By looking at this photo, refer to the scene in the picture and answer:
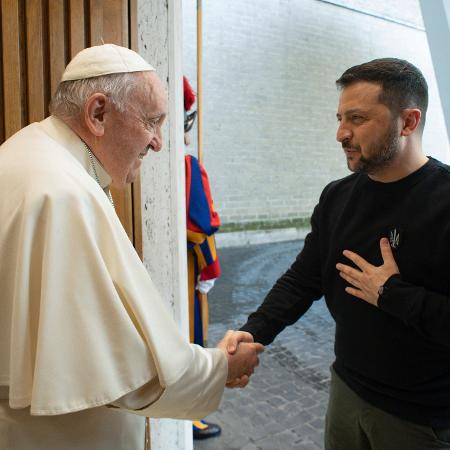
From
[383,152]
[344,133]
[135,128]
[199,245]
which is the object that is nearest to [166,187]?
[199,245]

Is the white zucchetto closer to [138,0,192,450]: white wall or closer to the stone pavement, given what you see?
[138,0,192,450]: white wall

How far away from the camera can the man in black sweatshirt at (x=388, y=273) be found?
1.43 meters

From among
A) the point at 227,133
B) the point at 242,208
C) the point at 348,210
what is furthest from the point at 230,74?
the point at 348,210

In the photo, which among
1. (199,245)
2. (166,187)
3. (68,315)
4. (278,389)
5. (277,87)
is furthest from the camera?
(277,87)

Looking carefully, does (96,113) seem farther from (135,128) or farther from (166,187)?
(166,187)

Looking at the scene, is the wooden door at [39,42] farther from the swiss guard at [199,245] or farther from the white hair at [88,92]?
the swiss guard at [199,245]

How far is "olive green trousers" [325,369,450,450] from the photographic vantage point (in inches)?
57.0

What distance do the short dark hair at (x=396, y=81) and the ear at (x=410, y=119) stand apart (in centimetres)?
2

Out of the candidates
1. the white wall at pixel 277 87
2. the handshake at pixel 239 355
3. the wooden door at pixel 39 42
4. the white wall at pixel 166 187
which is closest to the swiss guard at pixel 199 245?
the white wall at pixel 166 187

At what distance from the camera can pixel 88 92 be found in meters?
1.40

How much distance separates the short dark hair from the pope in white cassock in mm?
784

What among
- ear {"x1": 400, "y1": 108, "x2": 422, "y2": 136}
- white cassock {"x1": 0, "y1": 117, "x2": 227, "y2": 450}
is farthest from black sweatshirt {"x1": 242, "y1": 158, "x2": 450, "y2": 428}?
white cassock {"x1": 0, "y1": 117, "x2": 227, "y2": 450}

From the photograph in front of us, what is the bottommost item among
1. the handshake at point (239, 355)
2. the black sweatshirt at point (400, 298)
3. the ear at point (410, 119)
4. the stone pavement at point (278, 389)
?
the stone pavement at point (278, 389)

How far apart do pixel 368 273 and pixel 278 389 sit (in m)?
2.73
